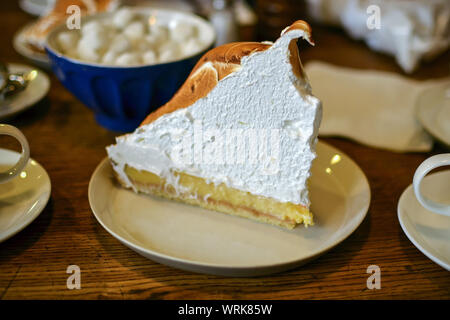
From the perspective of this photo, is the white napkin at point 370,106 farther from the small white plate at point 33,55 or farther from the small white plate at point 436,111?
the small white plate at point 33,55

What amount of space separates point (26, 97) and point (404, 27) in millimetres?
939

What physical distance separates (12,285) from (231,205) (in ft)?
0.98

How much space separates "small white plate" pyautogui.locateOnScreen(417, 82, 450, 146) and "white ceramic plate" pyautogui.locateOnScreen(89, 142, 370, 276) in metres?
0.21

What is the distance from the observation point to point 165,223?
607 millimetres

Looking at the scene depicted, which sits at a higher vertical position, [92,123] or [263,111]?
[263,111]

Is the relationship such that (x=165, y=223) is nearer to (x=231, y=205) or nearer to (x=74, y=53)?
(x=231, y=205)

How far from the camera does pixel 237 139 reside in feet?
1.97

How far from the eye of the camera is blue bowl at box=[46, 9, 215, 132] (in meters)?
0.72

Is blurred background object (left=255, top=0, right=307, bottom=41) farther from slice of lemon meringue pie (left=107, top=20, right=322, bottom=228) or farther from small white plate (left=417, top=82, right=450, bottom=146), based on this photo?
slice of lemon meringue pie (left=107, top=20, right=322, bottom=228)

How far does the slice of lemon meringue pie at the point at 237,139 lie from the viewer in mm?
542

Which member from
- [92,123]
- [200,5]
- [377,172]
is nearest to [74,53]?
[92,123]

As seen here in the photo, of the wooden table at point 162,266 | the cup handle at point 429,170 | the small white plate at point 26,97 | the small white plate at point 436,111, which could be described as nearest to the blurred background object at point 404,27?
the small white plate at point 436,111

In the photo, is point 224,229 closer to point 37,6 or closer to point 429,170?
point 429,170

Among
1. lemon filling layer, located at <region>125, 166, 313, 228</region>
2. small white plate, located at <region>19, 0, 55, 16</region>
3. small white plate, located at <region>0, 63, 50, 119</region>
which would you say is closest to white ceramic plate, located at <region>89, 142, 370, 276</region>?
lemon filling layer, located at <region>125, 166, 313, 228</region>
